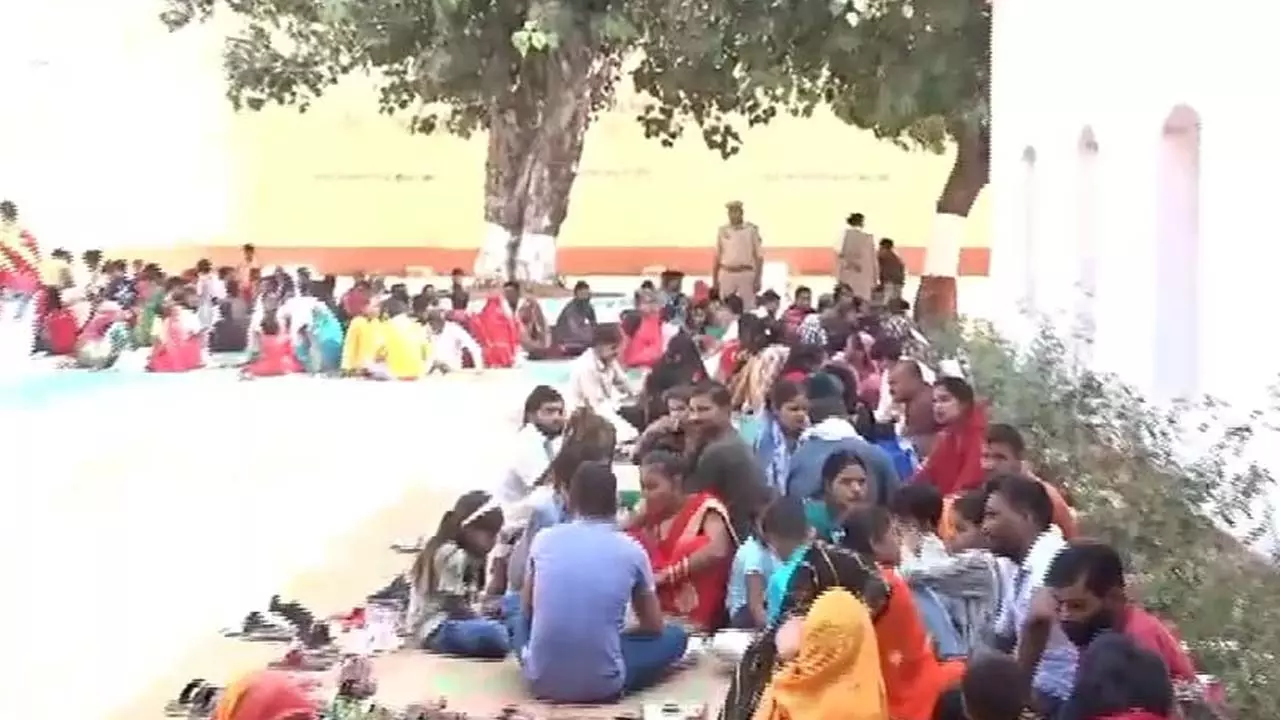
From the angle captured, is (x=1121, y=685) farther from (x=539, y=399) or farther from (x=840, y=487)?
(x=539, y=399)

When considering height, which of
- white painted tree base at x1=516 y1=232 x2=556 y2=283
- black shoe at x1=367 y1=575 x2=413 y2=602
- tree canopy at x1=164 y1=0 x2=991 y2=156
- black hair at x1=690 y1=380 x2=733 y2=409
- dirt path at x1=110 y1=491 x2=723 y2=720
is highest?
tree canopy at x1=164 y1=0 x2=991 y2=156

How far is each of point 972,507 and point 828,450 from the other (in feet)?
3.80

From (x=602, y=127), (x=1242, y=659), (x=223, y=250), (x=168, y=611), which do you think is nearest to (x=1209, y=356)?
(x=1242, y=659)

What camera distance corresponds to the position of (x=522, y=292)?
18.3m

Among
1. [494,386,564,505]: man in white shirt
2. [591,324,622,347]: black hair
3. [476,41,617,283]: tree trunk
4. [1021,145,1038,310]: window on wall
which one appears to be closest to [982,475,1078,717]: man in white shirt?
[494,386,564,505]: man in white shirt

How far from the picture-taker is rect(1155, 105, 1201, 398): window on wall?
9023 mm

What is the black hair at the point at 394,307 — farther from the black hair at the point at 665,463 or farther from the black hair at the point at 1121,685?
the black hair at the point at 1121,685

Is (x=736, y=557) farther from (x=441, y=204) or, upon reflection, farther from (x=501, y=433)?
(x=441, y=204)

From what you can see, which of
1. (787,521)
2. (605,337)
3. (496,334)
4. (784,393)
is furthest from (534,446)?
(496,334)

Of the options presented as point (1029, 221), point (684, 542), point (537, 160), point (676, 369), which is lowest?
point (684, 542)

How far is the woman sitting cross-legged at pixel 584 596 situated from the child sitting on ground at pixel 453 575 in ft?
2.10

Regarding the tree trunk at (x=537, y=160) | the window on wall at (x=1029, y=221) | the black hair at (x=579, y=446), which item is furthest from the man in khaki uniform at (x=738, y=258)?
the black hair at (x=579, y=446)

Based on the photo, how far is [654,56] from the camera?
1838 centimetres

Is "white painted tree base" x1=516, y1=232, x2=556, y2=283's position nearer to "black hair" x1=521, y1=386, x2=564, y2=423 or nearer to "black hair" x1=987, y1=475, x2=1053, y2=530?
"black hair" x1=521, y1=386, x2=564, y2=423
